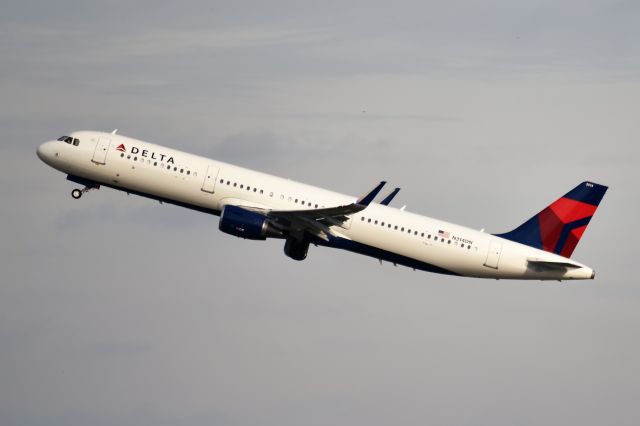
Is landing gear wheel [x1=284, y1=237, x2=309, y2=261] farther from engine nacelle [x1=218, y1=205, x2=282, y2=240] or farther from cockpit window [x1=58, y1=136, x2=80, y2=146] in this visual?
cockpit window [x1=58, y1=136, x2=80, y2=146]

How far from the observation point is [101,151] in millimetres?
85438

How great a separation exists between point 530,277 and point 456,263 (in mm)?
5036

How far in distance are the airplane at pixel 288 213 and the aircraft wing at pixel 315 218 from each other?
6cm

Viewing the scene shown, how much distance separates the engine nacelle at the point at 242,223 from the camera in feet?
273

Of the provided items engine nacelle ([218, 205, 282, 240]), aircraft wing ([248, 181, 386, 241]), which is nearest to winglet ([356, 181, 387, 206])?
aircraft wing ([248, 181, 386, 241])

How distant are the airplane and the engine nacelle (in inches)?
2.4

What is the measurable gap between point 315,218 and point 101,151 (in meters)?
14.4

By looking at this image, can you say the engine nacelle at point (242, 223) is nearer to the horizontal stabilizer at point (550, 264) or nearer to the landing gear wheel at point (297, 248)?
the landing gear wheel at point (297, 248)

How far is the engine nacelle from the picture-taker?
83.2m

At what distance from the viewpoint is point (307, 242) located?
285 ft

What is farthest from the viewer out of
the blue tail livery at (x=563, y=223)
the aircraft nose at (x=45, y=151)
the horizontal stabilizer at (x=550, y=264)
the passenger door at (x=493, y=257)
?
the blue tail livery at (x=563, y=223)

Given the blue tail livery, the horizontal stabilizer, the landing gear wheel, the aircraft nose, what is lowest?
the landing gear wheel

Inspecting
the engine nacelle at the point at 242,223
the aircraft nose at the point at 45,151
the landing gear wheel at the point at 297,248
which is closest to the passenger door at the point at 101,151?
the aircraft nose at the point at 45,151

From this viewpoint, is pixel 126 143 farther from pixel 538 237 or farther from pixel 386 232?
pixel 538 237
